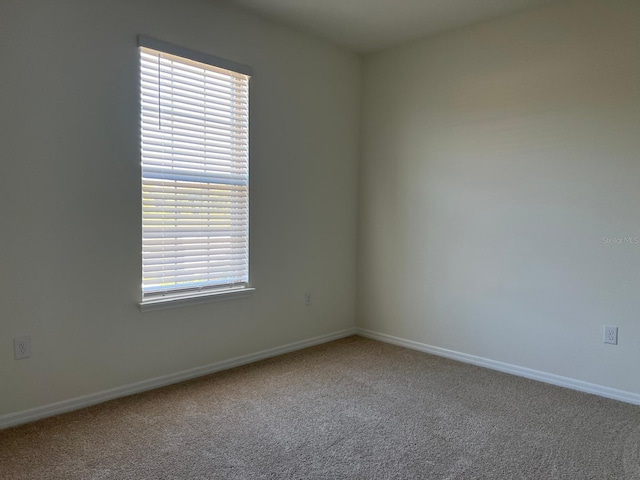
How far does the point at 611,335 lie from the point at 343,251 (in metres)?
2.18

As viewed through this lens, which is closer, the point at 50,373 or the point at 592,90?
the point at 50,373

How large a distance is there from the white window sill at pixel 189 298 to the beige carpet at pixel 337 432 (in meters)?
0.54

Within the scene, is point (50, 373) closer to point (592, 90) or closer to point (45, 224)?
point (45, 224)

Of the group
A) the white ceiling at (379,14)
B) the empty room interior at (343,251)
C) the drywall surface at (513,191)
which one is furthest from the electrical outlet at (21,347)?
the drywall surface at (513,191)

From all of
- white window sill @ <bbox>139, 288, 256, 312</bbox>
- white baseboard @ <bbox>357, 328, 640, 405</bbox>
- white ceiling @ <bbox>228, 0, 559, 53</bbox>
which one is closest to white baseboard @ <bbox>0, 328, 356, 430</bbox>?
white window sill @ <bbox>139, 288, 256, 312</bbox>

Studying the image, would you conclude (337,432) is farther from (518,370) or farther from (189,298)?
(518,370)

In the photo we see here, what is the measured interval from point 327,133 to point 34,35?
2.25m

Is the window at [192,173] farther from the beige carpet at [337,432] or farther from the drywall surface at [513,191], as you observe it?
the drywall surface at [513,191]

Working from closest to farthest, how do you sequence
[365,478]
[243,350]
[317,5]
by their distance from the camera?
[365,478]
[317,5]
[243,350]

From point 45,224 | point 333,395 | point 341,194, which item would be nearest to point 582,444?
point 333,395

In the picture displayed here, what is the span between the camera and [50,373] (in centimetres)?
252

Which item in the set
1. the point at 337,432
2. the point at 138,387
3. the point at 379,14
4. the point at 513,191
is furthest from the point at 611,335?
the point at 138,387

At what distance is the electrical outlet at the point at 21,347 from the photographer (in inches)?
94.4

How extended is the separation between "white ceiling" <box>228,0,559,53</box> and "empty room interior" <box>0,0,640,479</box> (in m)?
0.03
